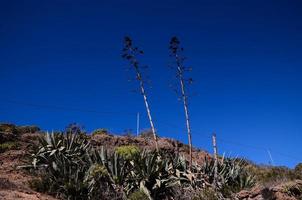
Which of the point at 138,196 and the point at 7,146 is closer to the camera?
the point at 138,196

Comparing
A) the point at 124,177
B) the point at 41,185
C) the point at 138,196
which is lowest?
the point at 138,196

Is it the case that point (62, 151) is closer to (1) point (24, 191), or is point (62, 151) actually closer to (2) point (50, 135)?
(2) point (50, 135)

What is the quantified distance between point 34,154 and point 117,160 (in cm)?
381

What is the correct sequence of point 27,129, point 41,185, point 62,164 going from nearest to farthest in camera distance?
point 41,185 → point 62,164 → point 27,129

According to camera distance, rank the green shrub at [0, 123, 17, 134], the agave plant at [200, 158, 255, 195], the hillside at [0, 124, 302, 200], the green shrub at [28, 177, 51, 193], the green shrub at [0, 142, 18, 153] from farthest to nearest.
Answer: the green shrub at [0, 123, 17, 134]
the green shrub at [0, 142, 18, 153]
the agave plant at [200, 158, 255, 195]
the green shrub at [28, 177, 51, 193]
the hillside at [0, 124, 302, 200]

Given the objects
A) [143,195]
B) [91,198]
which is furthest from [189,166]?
[91,198]

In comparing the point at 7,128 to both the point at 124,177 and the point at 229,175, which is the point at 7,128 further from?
the point at 229,175

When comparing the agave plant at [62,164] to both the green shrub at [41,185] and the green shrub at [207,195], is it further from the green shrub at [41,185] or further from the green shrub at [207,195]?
the green shrub at [207,195]

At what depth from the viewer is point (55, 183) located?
39.1 feet

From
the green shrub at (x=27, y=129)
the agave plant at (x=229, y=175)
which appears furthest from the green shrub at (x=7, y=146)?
the agave plant at (x=229, y=175)

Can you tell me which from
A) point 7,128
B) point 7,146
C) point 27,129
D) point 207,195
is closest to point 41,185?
point 207,195

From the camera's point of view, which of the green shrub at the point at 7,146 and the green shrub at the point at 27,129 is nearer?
the green shrub at the point at 7,146

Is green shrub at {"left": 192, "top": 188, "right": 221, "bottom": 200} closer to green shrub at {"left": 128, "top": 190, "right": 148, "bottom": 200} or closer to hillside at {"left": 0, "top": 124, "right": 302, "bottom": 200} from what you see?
hillside at {"left": 0, "top": 124, "right": 302, "bottom": 200}

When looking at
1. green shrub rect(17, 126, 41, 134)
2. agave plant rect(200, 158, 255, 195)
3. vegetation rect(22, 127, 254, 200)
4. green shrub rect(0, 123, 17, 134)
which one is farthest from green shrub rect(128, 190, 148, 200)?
green shrub rect(17, 126, 41, 134)
